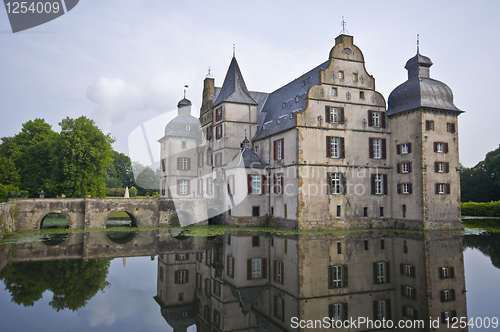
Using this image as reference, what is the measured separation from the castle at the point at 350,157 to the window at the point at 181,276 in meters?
12.3

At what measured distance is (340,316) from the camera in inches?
355

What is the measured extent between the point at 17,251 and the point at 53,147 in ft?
66.0

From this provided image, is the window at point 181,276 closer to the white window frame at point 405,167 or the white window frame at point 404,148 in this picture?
the white window frame at point 405,167

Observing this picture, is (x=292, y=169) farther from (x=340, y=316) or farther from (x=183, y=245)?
(x=340, y=316)

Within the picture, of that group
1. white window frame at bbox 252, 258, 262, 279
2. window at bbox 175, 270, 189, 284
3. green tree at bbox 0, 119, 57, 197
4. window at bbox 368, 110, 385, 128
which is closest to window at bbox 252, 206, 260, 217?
window at bbox 368, 110, 385, 128

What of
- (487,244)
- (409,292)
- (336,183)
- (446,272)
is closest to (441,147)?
(336,183)

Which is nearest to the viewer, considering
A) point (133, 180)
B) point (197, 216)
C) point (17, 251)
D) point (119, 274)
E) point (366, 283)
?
point (366, 283)

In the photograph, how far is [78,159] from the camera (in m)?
35.0

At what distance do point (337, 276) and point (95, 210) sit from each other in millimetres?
20767

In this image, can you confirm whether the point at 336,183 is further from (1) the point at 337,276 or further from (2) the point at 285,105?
(1) the point at 337,276

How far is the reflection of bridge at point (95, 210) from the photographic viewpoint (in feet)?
86.3

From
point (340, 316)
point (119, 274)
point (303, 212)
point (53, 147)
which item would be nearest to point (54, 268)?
point (119, 274)

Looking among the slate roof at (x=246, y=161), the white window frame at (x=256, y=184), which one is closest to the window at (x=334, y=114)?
the slate roof at (x=246, y=161)

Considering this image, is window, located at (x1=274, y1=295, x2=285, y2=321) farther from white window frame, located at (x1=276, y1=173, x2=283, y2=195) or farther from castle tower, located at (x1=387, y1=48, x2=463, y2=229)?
castle tower, located at (x1=387, y1=48, x2=463, y2=229)
